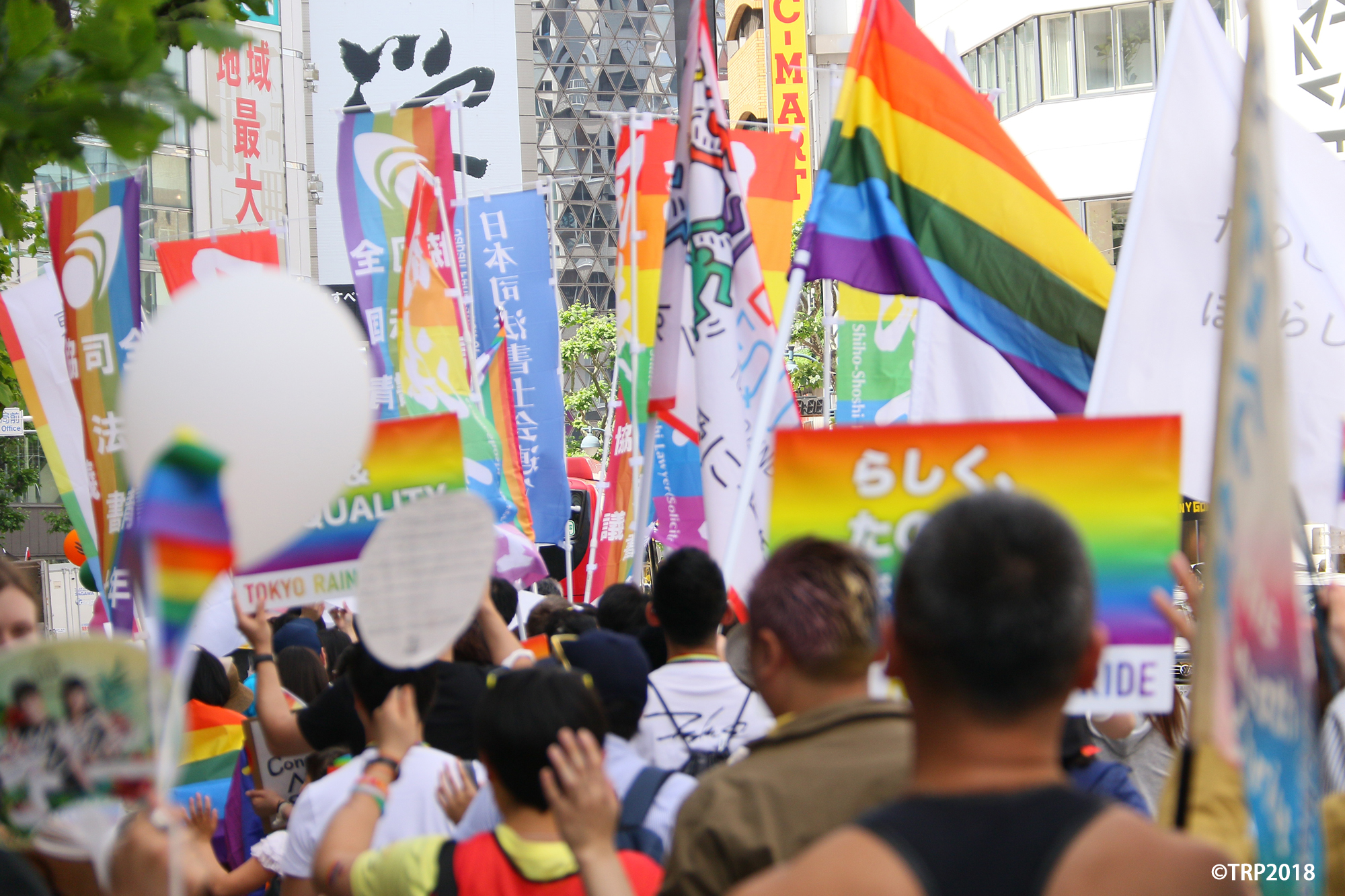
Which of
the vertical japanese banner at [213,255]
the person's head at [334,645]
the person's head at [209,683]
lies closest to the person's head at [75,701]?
the person's head at [209,683]

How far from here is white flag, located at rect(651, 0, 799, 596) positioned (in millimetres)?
5211

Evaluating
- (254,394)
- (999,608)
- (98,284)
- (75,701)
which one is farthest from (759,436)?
(98,284)

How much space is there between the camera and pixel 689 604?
388 centimetres

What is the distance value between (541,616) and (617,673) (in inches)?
114

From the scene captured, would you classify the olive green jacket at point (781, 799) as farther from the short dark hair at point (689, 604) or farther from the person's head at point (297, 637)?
the person's head at point (297, 637)

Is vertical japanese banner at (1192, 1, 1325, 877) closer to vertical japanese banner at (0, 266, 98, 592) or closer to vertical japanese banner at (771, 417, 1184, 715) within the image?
vertical japanese banner at (771, 417, 1184, 715)

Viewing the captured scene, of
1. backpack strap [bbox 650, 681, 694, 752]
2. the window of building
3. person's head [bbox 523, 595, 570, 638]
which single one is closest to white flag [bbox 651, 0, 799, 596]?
person's head [bbox 523, 595, 570, 638]

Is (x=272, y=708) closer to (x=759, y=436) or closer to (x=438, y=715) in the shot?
(x=438, y=715)

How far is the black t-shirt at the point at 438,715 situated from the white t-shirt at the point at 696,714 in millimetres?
474

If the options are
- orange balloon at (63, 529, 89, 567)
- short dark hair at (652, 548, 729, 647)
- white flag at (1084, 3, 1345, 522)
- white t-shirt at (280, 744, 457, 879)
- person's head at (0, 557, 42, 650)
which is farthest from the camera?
orange balloon at (63, 529, 89, 567)

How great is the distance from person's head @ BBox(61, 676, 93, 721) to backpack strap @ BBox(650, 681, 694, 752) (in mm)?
1972

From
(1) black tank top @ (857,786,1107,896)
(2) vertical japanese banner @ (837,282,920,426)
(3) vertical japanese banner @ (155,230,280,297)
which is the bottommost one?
(1) black tank top @ (857,786,1107,896)

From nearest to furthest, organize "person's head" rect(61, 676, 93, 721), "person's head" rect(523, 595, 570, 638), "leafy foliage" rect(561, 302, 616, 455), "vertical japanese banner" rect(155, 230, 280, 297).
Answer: "person's head" rect(61, 676, 93, 721) → "person's head" rect(523, 595, 570, 638) → "vertical japanese banner" rect(155, 230, 280, 297) → "leafy foliage" rect(561, 302, 616, 455)
